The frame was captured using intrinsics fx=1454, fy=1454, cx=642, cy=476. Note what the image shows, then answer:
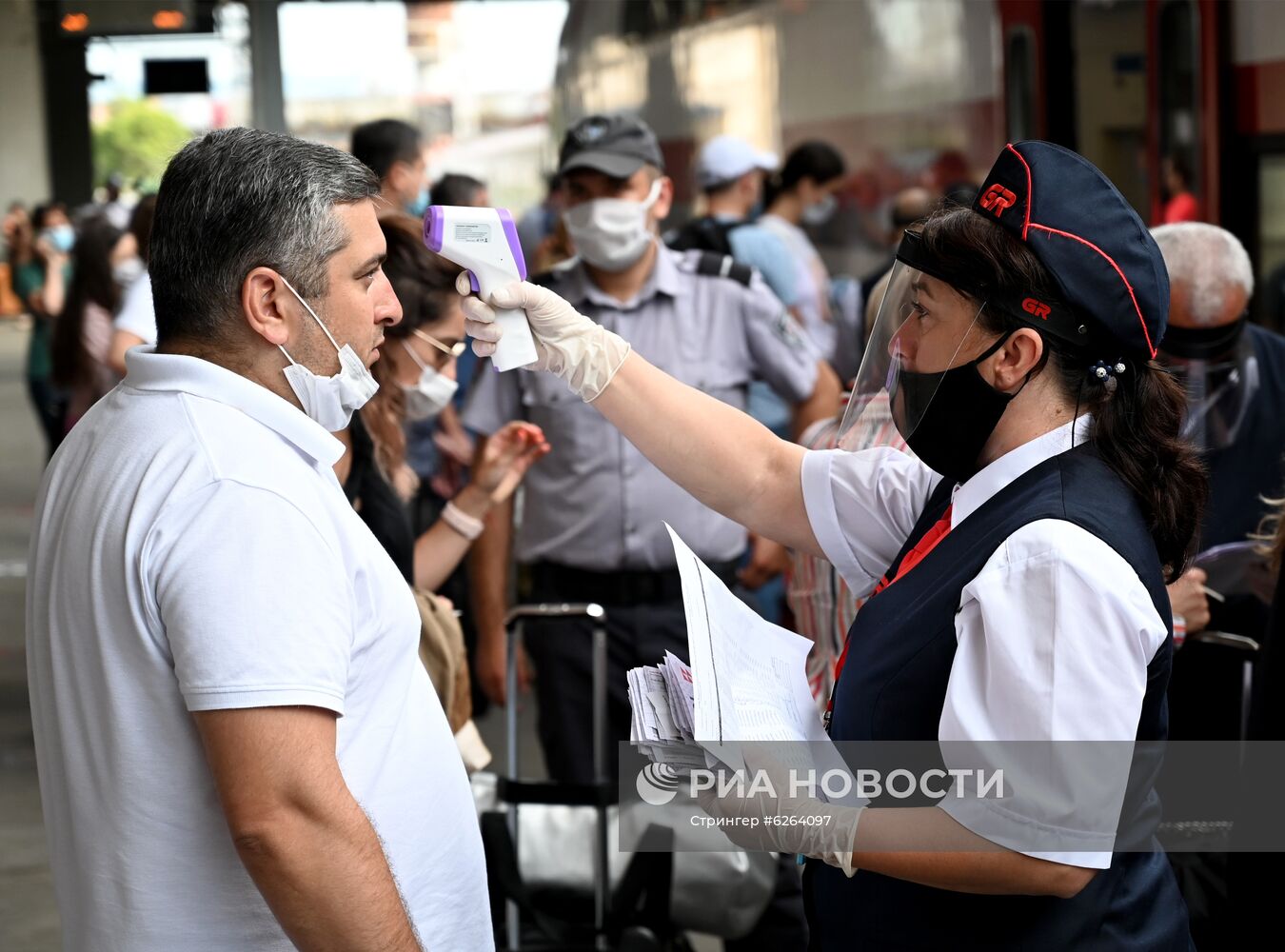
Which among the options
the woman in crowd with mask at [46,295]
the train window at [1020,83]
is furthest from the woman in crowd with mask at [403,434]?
the train window at [1020,83]

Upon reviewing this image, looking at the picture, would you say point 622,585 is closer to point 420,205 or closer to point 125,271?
point 125,271

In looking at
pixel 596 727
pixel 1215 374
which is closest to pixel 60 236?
pixel 596 727

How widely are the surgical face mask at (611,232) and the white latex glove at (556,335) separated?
163 centimetres

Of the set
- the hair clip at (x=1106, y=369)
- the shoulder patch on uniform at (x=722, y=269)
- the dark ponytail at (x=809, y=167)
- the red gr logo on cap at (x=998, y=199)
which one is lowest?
the hair clip at (x=1106, y=369)

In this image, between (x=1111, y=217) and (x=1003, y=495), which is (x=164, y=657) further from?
(x=1111, y=217)

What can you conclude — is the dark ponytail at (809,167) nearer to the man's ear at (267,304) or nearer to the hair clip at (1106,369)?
the hair clip at (1106,369)

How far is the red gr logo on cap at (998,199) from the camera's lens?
70.0 inches

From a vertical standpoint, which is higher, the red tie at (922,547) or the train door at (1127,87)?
the train door at (1127,87)

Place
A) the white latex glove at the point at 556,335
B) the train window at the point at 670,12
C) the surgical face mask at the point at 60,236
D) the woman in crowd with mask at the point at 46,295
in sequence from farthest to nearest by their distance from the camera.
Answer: the surgical face mask at the point at 60,236
the train window at the point at 670,12
the woman in crowd with mask at the point at 46,295
the white latex glove at the point at 556,335

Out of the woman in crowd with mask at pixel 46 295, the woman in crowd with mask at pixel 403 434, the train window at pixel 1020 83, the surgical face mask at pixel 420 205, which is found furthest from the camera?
the train window at pixel 1020 83

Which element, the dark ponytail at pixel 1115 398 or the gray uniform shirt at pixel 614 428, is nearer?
the dark ponytail at pixel 1115 398

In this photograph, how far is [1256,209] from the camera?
19.6 feet

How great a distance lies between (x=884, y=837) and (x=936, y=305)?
2.20 ft

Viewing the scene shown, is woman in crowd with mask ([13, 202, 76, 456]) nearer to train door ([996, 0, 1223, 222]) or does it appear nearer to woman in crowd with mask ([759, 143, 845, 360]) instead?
woman in crowd with mask ([759, 143, 845, 360])
